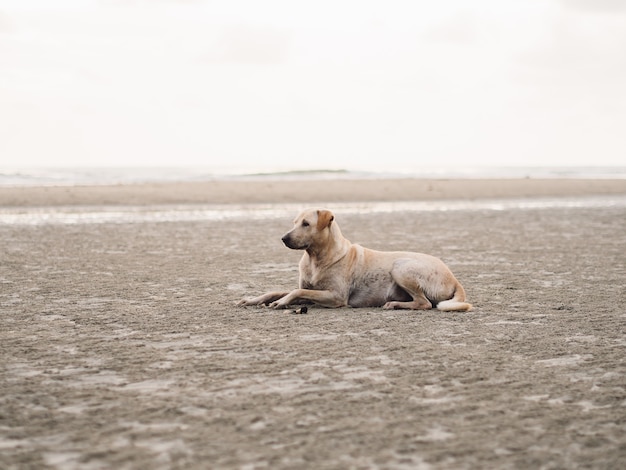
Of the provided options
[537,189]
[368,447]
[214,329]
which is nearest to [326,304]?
[214,329]

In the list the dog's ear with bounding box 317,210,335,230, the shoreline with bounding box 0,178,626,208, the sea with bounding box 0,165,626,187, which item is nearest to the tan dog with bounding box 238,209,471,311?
the dog's ear with bounding box 317,210,335,230

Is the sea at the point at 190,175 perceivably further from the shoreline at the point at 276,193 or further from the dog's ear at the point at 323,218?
the dog's ear at the point at 323,218

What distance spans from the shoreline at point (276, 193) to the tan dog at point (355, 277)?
19552mm

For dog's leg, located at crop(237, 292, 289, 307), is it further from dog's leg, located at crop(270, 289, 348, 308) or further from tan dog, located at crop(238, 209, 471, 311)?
dog's leg, located at crop(270, 289, 348, 308)

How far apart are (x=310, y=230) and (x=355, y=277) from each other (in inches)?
28.5

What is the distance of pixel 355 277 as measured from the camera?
314 inches

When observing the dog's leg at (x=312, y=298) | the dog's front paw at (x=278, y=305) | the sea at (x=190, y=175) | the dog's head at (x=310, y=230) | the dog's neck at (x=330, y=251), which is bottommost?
the dog's front paw at (x=278, y=305)

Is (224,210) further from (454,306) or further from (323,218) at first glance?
(454,306)

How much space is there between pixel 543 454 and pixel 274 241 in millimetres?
11750

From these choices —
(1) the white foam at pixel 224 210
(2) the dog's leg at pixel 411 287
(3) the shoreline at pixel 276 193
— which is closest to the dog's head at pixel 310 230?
(2) the dog's leg at pixel 411 287

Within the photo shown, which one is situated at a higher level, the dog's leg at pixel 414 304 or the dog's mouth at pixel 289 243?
the dog's mouth at pixel 289 243

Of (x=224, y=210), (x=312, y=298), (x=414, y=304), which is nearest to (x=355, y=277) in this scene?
(x=312, y=298)

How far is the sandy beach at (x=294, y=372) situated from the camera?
3.79 m

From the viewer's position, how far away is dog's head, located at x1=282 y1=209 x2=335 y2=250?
→ 7.68 m
